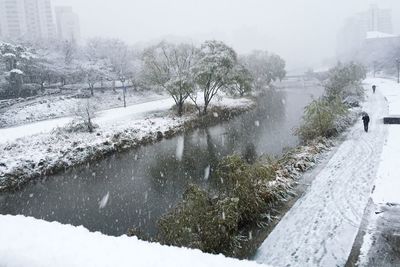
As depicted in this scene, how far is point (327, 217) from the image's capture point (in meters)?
10.7

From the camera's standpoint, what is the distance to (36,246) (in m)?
5.07

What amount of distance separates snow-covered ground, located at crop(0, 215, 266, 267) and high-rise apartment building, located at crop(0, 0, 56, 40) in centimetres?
9963

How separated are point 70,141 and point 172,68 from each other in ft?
53.5

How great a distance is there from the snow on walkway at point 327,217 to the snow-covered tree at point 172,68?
1823cm

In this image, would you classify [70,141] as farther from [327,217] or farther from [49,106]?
[327,217]

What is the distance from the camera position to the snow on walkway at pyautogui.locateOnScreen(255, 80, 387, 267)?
28.8ft

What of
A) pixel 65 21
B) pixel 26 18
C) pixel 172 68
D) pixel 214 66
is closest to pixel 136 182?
pixel 214 66

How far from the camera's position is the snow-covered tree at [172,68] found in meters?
32.8

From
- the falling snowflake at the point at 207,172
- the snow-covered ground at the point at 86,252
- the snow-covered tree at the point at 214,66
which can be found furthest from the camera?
the snow-covered tree at the point at 214,66

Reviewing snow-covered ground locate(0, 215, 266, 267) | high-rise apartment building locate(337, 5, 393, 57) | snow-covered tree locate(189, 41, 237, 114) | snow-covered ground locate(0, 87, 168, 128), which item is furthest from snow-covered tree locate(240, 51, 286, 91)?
high-rise apartment building locate(337, 5, 393, 57)

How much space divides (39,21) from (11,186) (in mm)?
107941

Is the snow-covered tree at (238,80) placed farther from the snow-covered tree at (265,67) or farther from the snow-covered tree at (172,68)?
the snow-covered tree at (265,67)

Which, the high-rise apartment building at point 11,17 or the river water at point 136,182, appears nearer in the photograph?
the river water at point 136,182

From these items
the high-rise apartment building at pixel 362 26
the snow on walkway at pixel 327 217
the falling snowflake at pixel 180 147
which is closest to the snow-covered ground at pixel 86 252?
the snow on walkway at pixel 327 217
